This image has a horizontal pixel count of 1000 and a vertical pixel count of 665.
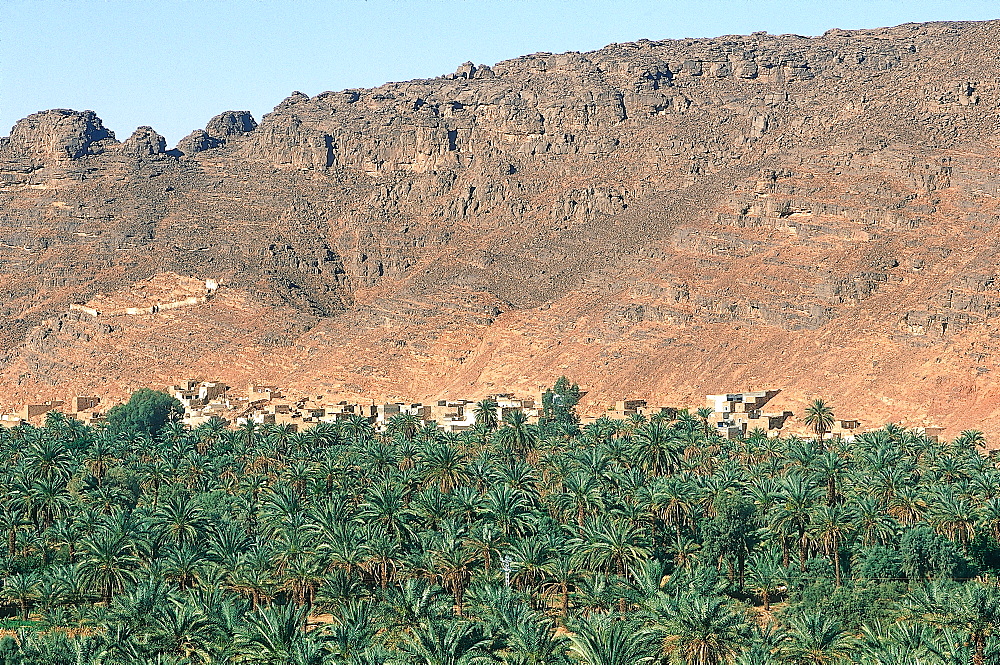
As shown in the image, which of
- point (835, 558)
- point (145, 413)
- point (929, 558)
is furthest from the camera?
point (145, 413)

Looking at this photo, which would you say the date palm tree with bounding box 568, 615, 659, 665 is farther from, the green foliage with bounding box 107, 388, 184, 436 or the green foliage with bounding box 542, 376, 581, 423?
the green foliage with bounding box 107, 388, 184, 436

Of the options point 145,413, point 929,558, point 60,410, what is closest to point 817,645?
point 929,558

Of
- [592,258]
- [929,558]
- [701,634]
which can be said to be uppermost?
[701,634]

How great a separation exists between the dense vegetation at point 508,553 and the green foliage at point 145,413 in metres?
34.8

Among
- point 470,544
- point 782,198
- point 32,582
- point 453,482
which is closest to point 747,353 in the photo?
point 782,198

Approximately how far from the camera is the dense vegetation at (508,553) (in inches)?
1917

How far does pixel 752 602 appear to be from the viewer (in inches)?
2589

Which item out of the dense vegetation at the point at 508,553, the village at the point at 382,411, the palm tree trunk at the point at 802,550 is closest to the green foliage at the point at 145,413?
the village at the point at 382,411

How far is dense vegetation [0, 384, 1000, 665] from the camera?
48688mm

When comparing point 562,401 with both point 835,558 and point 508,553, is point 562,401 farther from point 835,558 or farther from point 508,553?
point 508,553

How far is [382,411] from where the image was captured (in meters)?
130

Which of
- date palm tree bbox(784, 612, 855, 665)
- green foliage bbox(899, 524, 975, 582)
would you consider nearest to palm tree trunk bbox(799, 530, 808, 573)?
green foliage bbox(899, 524, 975, 582)

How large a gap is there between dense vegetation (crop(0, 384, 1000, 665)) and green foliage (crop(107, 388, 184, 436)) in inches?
1370

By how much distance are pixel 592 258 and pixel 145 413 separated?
2276 inches
